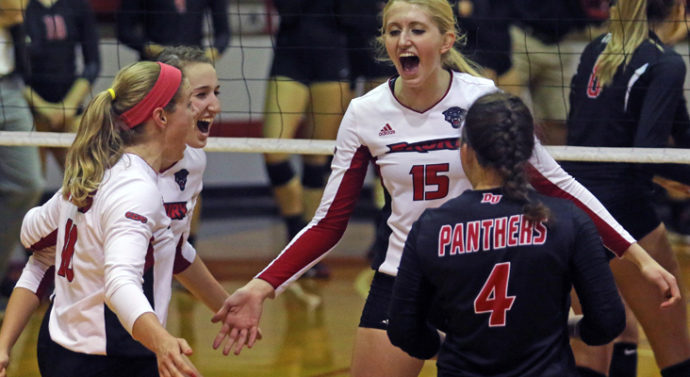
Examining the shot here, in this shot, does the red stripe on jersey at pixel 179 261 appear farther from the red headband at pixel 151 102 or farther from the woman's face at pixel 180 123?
the red headband at pixel 151 102

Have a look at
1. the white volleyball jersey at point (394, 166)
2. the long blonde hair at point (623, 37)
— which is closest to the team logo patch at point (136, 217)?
the white volleyball jersey at point (394, 166)

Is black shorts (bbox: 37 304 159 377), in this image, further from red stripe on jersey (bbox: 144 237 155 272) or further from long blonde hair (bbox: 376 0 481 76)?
long blonde hair (bbox: 376 0 481 76)

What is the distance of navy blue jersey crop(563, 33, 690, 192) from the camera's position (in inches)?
146

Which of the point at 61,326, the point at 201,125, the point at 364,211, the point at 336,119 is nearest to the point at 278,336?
the point at 336,119

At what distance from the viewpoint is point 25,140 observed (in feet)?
13.8

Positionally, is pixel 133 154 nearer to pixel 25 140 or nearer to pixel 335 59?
pixel 25 140

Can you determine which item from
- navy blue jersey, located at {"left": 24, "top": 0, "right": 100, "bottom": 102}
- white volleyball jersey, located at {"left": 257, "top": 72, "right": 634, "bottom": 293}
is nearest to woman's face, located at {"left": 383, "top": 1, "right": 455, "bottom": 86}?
white volleyball jersey, located at {"left": 257, "top": 72, "right": 634, "bottom": 293}

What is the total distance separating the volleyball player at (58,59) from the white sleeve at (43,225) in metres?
3.08

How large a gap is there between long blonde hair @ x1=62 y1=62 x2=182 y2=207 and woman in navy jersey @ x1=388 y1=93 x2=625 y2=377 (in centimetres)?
80

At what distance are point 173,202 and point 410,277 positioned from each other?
39.3 inches

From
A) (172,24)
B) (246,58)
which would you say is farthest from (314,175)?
(246,58)

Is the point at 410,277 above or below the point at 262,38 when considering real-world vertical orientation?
above

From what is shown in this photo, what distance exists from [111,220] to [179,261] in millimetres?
676

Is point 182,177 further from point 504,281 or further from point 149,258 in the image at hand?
point 504,281
